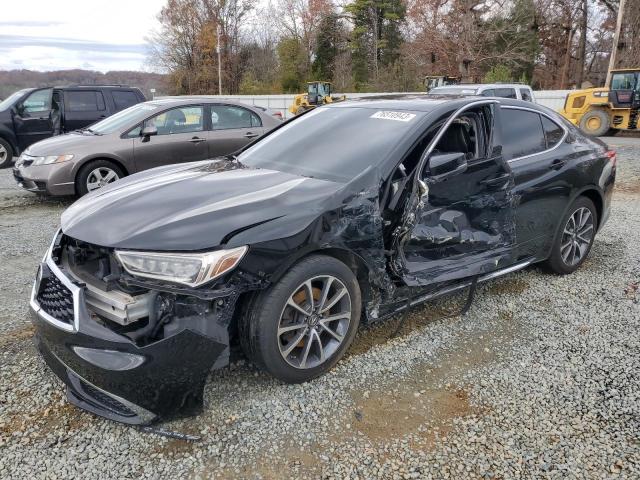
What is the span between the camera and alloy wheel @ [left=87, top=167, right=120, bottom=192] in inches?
276

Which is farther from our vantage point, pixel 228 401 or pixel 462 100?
pixel 462 100

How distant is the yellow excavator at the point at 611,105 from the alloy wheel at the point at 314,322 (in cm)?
1716

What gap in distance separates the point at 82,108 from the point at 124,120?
369cm

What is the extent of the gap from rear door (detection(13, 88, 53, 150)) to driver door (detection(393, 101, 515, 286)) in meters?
10.3

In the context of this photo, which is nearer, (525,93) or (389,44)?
(525,93)

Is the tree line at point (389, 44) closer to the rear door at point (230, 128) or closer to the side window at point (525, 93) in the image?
the side window at point (525, 93)

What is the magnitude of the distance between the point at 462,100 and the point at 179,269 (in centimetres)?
236

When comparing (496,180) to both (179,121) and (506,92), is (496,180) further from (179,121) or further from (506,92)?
(506,92)

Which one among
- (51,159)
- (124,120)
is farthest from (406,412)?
(124,120)

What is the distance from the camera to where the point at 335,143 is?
3473 millimetres

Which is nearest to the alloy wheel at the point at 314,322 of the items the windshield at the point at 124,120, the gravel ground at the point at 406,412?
the gravel ground at the point at 406,412

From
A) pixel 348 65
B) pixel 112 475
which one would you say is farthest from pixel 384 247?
pixel 348 65

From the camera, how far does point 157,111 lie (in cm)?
738

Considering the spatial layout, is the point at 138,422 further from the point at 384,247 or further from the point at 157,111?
the point at 157,111
